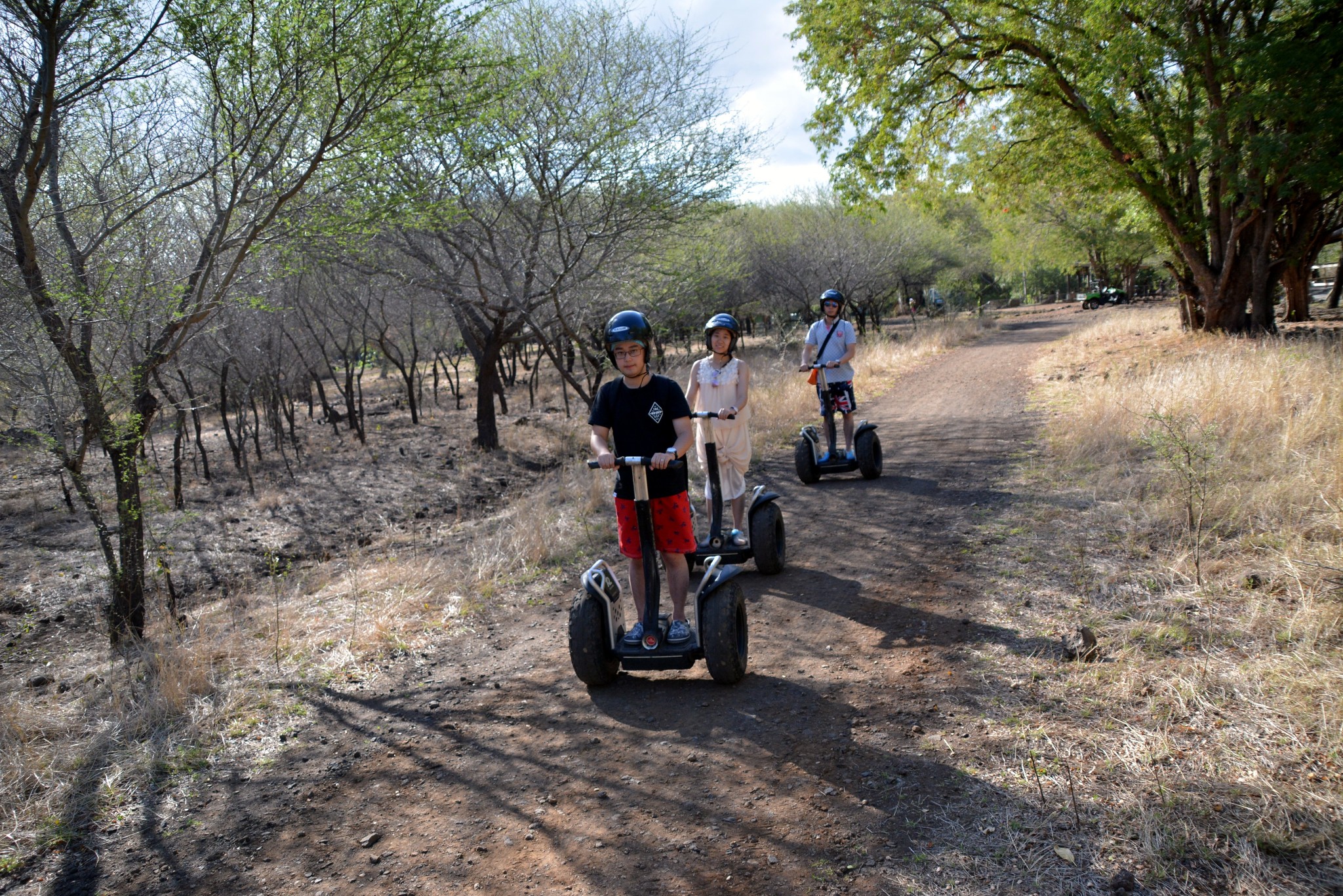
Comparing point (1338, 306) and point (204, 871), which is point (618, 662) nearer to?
point (204, 871)

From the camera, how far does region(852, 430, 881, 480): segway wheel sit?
27.7ft

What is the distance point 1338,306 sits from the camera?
2395 cm

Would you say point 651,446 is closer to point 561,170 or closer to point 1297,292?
point 561,170

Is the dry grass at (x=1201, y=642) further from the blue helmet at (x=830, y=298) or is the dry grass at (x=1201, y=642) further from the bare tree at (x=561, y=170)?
the bare tree at (x=561, y=170)

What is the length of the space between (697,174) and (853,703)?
395 inches

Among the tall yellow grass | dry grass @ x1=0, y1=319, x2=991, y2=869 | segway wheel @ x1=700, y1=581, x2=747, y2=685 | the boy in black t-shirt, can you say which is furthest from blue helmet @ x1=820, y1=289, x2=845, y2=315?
segway wheel @ x1=700, y1=581, x2=747, y2=685

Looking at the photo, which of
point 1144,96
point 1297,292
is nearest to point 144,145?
point 1144,96

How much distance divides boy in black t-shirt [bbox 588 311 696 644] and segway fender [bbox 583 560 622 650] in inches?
3.9

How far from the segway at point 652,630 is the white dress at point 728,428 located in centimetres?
171

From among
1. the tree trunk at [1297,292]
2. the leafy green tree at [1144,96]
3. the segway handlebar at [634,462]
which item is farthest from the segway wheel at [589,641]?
the tree trunk at [1297,292]

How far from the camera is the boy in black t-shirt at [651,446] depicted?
414cm


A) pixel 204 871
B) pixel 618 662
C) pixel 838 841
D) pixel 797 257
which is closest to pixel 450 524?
pixel 618 662

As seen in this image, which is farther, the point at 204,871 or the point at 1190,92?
the point at 1190,92

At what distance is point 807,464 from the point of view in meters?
8.51
